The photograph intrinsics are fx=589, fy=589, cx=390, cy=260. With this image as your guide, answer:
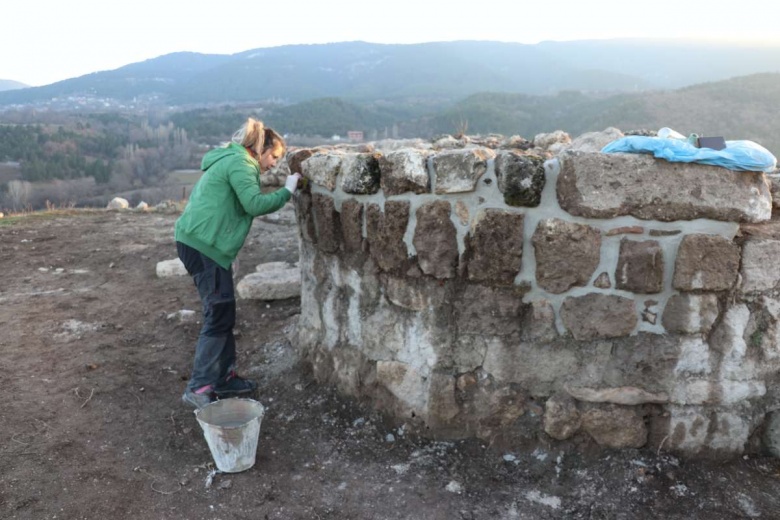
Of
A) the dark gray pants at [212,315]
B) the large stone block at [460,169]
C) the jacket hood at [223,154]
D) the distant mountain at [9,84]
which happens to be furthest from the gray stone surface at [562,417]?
the distant mountain at [9,84]

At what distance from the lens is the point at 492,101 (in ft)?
150

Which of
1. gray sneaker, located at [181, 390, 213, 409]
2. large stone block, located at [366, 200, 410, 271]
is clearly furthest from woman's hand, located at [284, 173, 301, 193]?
gray sneaker, located at [181, 390, 213, 409]

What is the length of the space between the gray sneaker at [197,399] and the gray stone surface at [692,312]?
8.36 ft

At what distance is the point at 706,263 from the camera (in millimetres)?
2570

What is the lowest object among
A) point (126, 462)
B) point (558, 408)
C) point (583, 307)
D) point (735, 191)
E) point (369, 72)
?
point (126, 462)

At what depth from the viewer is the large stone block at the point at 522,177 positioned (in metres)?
2.65

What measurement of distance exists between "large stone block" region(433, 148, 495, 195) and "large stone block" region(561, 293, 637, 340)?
72cm

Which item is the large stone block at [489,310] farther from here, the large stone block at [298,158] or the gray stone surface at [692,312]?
the large stone block at [298,158]

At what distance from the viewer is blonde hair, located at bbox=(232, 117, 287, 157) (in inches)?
134

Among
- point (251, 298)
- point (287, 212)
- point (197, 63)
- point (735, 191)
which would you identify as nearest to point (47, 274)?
point (251, 298)

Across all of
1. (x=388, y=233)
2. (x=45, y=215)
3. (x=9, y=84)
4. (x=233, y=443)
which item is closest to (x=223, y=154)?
(x=388, y=233)

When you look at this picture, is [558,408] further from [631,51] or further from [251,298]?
[631,51]

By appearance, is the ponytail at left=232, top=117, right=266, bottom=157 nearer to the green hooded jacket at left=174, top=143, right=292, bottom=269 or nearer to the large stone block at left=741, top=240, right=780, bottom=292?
the green hooded jacket at left=174, top=143, right=292, bottom=269

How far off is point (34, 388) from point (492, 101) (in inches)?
1771
